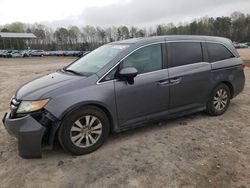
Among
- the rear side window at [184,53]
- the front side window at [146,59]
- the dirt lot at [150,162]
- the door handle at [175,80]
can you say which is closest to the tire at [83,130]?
the dirt lot at [150,162]

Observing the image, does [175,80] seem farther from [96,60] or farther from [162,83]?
[96,60]

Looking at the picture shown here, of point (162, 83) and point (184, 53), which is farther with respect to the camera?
point (184, 53)

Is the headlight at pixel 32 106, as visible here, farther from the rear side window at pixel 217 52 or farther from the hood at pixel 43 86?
the rear side window at pixel 217 52

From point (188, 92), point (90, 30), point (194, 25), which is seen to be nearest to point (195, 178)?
point (188, 92)

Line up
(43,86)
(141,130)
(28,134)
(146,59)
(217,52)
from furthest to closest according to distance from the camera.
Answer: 1. (217,52)
2. (141,130)
3. (146,59)
4. (43,86)
5. (28,134)

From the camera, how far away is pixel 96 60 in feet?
14.1

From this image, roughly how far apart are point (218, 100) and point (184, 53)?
129 cm

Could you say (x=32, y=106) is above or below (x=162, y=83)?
below

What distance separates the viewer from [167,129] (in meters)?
4.47

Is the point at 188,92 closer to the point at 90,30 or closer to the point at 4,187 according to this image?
the point at 4,187

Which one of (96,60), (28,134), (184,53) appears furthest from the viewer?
(184,53)

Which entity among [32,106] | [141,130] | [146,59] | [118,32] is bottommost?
[141,130]

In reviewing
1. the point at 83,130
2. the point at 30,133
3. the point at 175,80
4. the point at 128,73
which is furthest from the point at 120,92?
the point at 30,133

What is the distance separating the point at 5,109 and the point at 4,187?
3672 mm
